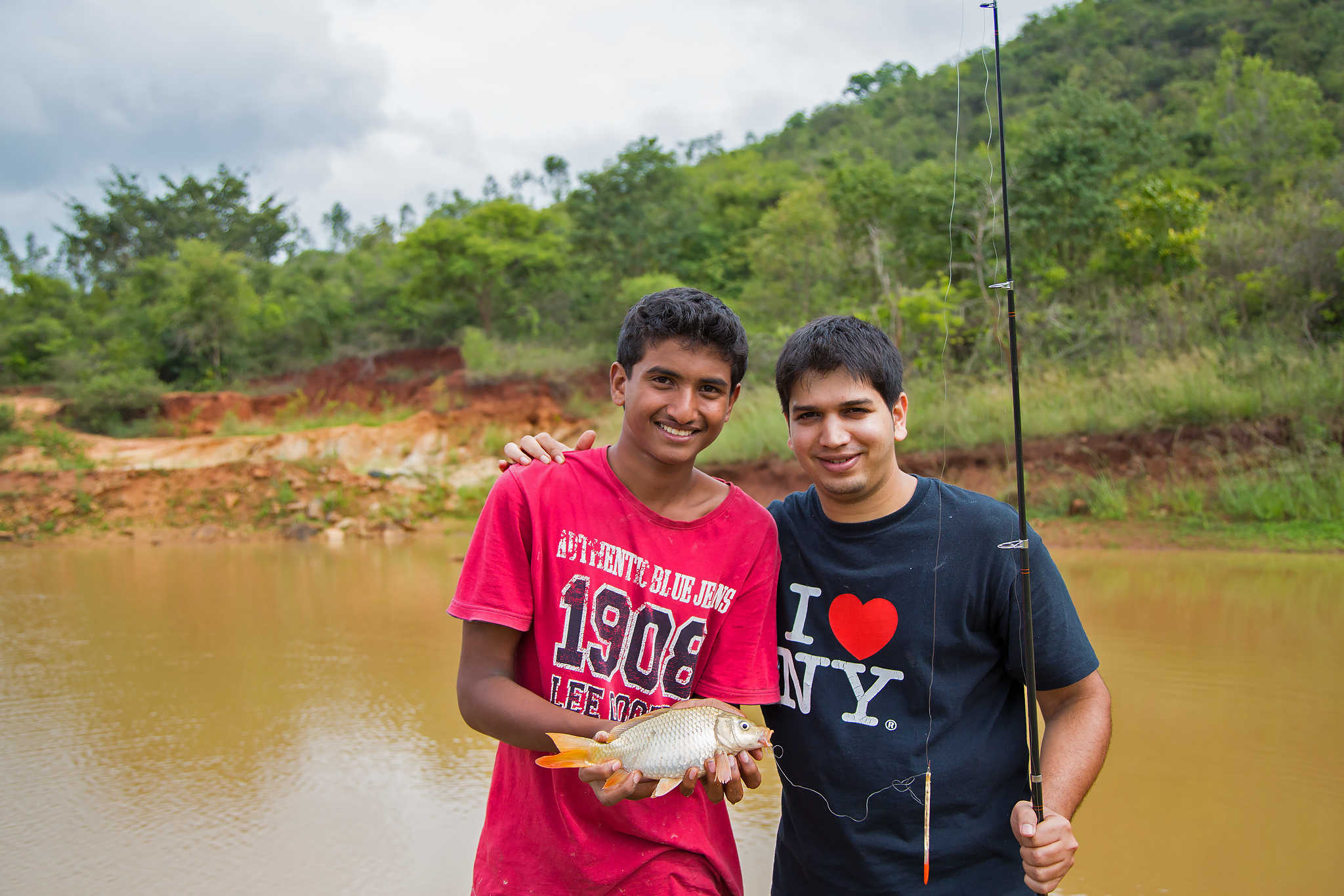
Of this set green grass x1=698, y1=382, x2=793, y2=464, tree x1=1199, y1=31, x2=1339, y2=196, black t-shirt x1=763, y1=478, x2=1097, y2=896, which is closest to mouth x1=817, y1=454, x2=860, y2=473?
black t-shirt x1=763, y1=478, x2=1097, y2=896

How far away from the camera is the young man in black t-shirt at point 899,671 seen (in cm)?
214

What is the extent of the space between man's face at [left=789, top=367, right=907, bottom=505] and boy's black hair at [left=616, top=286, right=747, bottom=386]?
23 cm

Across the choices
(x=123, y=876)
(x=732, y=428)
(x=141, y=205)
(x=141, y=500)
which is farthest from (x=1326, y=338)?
(x=141, y=205)

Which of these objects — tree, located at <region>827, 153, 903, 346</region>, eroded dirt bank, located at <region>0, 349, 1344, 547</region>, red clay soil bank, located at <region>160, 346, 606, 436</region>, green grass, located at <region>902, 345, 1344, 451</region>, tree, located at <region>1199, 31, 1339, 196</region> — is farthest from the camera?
red clay soil bank, located at <region>160, 346, 606, 436</region>

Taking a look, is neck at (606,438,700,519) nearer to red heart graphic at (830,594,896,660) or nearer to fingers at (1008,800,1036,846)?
red heart graphic at (830,594,896,660)

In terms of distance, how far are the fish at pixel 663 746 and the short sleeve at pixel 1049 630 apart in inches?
28.0

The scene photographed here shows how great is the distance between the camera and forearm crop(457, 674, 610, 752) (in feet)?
6.49

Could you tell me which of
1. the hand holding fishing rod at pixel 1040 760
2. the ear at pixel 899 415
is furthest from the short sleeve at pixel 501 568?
the hand holding fishing rod at pixel 1040 760

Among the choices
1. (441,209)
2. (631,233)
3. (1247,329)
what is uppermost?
(441,209)

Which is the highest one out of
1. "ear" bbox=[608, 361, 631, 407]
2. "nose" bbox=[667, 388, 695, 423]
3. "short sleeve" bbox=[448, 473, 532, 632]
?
"ear" bbox=[608, 361, 631, 407]

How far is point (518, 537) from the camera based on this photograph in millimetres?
2152

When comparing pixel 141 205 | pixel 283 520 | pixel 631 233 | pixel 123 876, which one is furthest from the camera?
pixel 141 205

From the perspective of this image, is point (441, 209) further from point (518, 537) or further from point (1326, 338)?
point (518, 537)

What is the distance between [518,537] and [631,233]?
90.2ft
